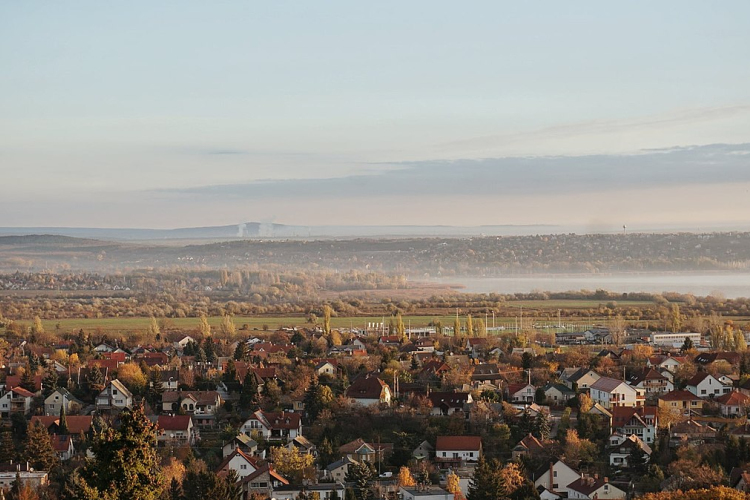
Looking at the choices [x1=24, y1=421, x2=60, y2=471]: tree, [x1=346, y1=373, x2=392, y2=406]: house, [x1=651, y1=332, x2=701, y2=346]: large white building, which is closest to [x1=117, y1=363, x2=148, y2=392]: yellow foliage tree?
[x1=346, y1=373, x2=392, y2=406]: house

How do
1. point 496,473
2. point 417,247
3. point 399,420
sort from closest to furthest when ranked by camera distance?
point 496,473
point 399,420
point 417,247

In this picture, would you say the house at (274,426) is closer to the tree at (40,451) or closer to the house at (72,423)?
the house at (72,423)

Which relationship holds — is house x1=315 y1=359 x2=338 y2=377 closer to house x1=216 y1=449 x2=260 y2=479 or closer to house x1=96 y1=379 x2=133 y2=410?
house x1=96 y1=379 x2=133 y2=410

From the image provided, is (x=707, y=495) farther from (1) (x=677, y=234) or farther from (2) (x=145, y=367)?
(1) (x=677, y=234)

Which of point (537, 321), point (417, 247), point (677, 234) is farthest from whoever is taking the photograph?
point (417, 247)

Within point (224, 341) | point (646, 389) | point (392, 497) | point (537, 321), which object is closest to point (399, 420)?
point (392, 497)

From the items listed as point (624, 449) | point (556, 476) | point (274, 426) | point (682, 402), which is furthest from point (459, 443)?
point (682, 402)

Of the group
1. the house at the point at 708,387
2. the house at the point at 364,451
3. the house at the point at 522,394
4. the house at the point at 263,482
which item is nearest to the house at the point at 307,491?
the house at the point at 263,482
